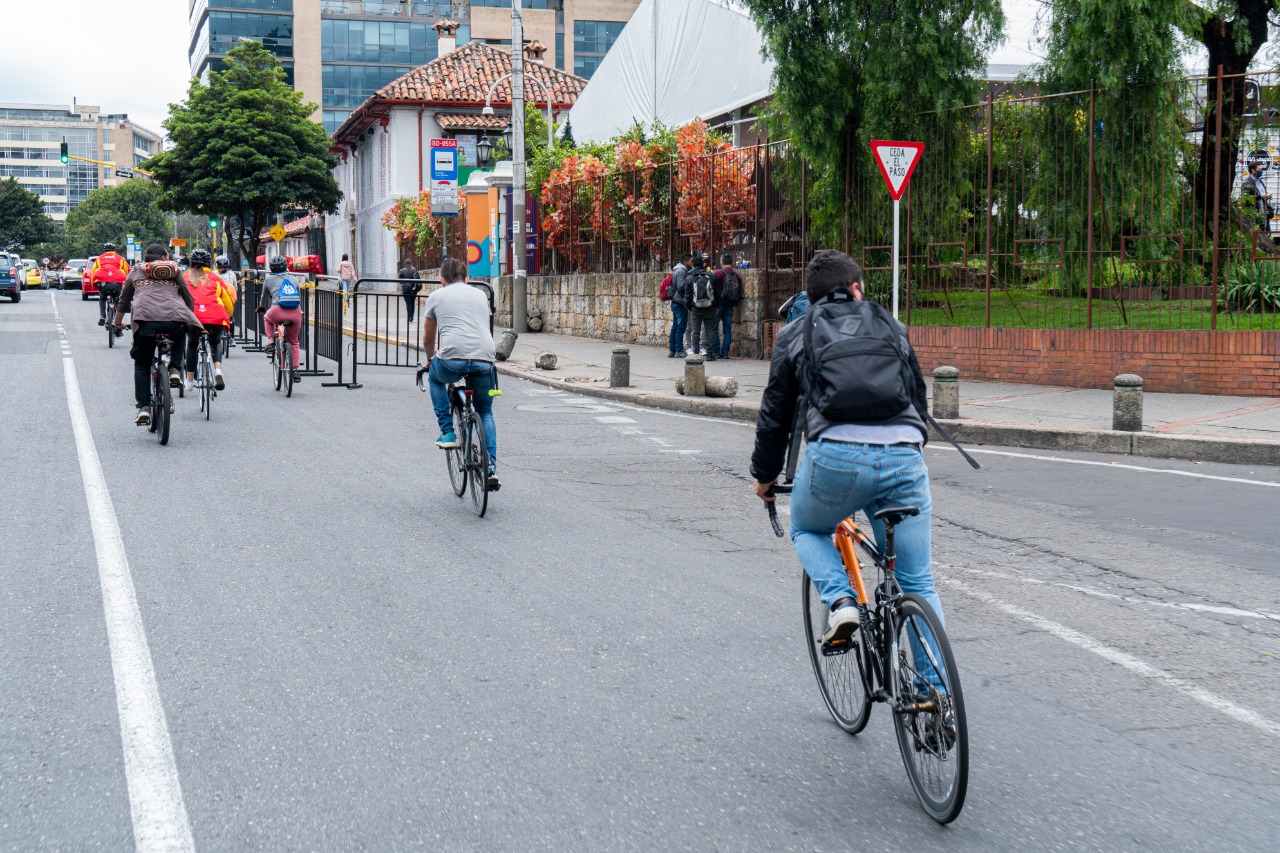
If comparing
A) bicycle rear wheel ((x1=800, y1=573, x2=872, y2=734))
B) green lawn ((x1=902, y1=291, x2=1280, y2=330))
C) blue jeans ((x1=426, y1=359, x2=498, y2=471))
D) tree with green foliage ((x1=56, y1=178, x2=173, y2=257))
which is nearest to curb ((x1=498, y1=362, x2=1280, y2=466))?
green lawn ((x1=902, y1=291, x2=1280, y2=330))

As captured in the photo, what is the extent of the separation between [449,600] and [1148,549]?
159 inches

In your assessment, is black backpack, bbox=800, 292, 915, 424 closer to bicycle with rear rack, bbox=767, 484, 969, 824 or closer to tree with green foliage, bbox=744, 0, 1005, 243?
bicycle with rear rack, bbox=767, 484, 969, 824

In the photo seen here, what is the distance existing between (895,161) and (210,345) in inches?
293

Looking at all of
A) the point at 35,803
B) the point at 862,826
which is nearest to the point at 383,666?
the point at 35,803

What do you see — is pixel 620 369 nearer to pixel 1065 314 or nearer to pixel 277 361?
pixel 277 361

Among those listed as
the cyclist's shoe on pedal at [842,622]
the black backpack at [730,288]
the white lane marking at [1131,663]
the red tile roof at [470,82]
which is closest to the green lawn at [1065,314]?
the black backpack at [730,288]

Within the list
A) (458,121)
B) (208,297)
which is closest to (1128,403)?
(208,297)

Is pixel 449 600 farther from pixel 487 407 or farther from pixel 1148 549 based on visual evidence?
pixel 1148 549

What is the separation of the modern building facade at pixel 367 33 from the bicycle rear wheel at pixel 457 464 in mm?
82988

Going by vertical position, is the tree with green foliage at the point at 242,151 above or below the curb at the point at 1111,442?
above

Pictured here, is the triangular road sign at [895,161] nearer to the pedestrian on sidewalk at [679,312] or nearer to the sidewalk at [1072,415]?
the sidewalk at [1072,415]

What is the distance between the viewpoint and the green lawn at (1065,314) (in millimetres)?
15000

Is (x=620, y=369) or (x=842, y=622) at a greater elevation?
(x=620, y=369)

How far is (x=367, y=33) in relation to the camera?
306ft
